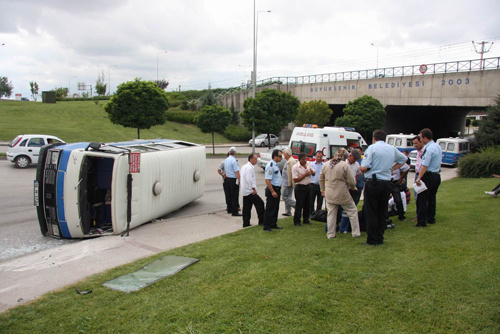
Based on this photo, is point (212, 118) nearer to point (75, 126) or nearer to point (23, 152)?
point (23, 152)

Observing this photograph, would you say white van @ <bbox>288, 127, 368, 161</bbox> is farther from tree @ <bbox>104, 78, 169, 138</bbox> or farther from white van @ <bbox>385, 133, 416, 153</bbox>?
tree @ <bbox>104, 78, 169, 138</bbox>

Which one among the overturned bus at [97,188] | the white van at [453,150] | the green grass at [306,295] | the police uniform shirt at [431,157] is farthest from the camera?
the white van at [453,150]

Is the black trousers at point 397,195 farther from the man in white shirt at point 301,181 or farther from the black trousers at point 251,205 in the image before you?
the black trousers at point 251,205

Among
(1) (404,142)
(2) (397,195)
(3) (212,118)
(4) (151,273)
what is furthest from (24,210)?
(1) (404,142)

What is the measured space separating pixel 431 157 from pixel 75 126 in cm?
3817

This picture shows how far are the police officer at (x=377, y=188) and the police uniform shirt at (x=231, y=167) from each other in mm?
4371

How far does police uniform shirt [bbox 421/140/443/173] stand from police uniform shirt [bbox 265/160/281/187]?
9.28 feet

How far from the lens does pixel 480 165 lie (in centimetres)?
1820

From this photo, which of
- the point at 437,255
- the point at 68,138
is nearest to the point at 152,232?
the point at 437,255

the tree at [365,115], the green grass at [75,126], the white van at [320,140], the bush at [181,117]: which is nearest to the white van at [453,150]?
the tree at [365,115]

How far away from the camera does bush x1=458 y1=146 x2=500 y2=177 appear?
17906 mm

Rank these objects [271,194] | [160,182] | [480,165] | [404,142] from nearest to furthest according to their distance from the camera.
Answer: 1. [271,194]
2. [160,182]
3. [480,165]
4. [404,142]

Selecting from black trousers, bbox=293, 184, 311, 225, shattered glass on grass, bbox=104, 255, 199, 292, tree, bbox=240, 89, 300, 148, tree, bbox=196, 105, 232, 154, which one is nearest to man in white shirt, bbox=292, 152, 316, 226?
black trousers, bbox=293, 184, 311, 225

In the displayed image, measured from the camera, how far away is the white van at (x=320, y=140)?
15859mm
